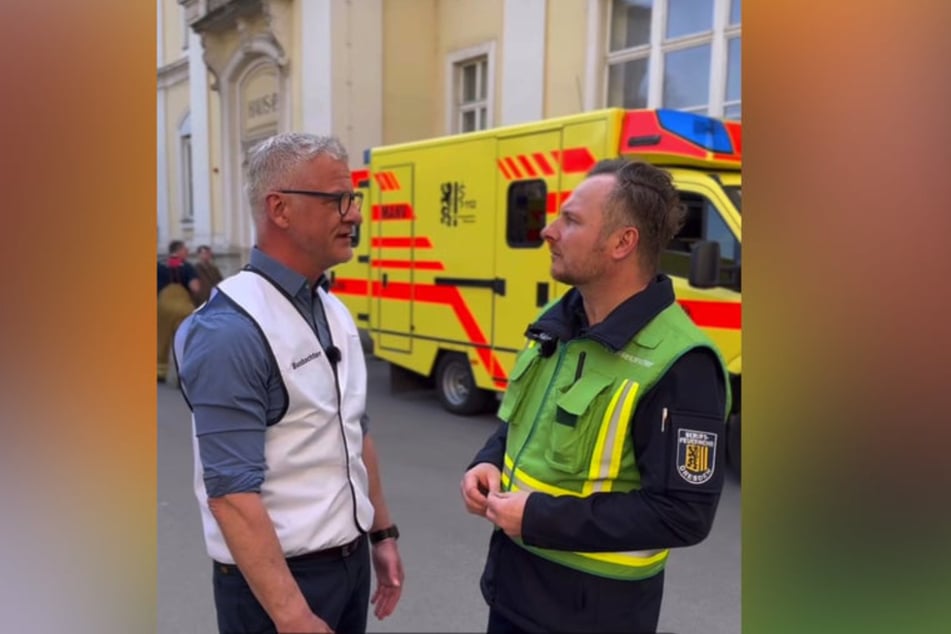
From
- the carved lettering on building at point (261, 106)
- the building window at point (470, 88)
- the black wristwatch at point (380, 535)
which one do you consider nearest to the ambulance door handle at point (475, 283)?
the building window at point (470, 88)

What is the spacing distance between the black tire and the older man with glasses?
3293 mm

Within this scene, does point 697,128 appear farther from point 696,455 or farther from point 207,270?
point 696,455

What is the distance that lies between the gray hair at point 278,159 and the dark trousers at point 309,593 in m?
0.75

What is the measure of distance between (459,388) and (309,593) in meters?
5.72

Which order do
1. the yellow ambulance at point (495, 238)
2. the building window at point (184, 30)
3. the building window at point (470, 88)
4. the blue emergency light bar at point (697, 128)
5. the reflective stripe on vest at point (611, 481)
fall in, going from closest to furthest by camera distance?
1. the reflective stripe on vest at point (611, 481)
2. the building window at point (184, 30)
3. the building window at point (470, 88)
4. the yellow ambulance at point (495, 238)
5. the blue emergency light bar at point (697, 128)

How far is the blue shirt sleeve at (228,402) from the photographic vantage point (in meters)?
1.27

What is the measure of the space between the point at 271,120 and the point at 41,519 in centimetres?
174

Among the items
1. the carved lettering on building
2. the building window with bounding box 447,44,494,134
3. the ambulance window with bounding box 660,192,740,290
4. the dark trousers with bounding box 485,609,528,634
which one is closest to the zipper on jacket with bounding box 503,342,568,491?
the dark trousers with bounding box 485,609,528,634

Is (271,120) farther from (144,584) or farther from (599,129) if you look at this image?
(599,129)

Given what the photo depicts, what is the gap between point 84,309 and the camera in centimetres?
120

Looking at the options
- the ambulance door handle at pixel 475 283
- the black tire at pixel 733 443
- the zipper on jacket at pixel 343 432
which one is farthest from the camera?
the ambulance door handle at pixel 475 283

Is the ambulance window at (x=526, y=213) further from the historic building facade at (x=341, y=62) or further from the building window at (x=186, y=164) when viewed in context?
the building window at (x=186, y=164)

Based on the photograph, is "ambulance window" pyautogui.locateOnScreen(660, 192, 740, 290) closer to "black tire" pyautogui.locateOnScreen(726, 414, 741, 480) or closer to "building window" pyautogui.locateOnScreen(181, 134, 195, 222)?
"black tire" pyautogui.locateOnScreen(726, 414, 741, 480)

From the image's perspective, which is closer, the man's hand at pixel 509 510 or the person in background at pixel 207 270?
the man's hand at pixel 509 510
